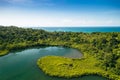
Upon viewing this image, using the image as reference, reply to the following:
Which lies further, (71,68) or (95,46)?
(95,46)

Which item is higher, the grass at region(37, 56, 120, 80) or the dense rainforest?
the dense rainforest

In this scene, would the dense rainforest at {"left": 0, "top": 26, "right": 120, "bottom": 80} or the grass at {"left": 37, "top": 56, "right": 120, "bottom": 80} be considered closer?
the grass at {"left": 37, "top": 56, "right": 120, "bottom": 80}

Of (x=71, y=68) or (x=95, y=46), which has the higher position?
(x=95, y=46)

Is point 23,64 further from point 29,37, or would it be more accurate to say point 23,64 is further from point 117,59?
point 29,37

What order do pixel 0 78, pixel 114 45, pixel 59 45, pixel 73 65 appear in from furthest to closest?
pixel 59 45 → pixel 114 45 → pixel 73 65 → pixel 0 78

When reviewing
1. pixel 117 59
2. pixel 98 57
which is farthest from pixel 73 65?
pixel 117 59

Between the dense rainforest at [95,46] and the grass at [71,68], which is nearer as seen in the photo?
the grass at [71,68]

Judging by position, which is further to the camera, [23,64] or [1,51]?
[1,51]

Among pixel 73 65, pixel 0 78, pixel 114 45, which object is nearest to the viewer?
pixel 0 78

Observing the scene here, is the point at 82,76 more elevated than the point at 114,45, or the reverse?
the point at 114,45

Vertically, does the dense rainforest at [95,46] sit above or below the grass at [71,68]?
above

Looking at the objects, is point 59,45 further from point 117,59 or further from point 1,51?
point 117,59
